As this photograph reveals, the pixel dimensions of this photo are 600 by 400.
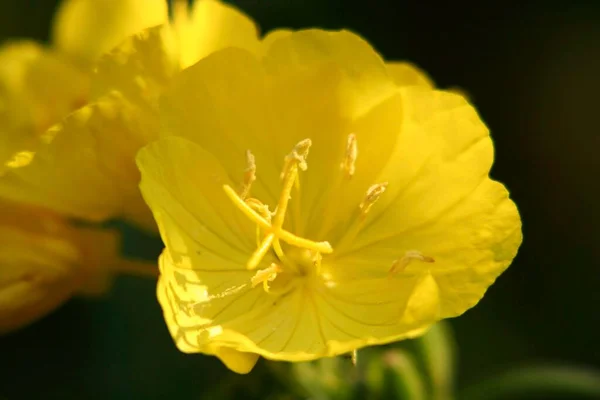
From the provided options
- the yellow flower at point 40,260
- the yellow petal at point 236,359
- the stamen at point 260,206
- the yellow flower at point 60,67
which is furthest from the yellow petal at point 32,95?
the yellow petal at point 236,359

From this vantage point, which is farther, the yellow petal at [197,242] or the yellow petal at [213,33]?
the yellow petal at [213,33]

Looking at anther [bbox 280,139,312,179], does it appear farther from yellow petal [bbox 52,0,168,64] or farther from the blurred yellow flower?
yellow petal [bbox 52,0,168,64]

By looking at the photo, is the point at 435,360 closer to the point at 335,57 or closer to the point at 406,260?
the point at 406,260

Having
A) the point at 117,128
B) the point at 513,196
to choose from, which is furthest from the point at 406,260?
the point at 513,196


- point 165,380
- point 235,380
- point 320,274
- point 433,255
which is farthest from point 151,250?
point 433,255

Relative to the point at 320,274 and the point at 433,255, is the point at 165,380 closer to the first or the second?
the point at 320,274

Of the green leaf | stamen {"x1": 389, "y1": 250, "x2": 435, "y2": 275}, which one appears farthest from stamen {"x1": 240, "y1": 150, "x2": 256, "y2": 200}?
the green leaf

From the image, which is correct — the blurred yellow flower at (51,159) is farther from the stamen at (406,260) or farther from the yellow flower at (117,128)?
the stamen at (406,260)
